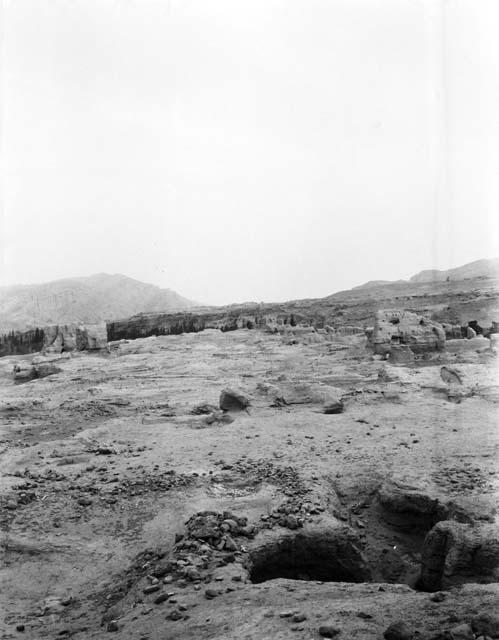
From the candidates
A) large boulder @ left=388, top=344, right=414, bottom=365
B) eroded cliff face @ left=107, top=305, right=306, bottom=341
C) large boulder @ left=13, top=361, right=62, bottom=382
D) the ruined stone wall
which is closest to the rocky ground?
large boulder @ left=388, top=344, right=414, bottom=365

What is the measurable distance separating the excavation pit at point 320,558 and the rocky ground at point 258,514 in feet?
0.04

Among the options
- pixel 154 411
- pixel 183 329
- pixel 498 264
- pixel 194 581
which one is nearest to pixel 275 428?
pixel 154 411

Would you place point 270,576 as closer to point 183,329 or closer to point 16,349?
point 16,349

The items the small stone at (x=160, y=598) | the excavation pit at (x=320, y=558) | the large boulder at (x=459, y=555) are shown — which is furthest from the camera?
the excavation pit at (x=320, y=558)

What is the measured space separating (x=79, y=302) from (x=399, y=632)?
8558 centimetres

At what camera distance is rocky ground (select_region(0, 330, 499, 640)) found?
11.5ft

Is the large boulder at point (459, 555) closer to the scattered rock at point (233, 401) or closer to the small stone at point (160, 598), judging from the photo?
the small stone at point (160, 598)

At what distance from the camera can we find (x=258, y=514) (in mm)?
5344

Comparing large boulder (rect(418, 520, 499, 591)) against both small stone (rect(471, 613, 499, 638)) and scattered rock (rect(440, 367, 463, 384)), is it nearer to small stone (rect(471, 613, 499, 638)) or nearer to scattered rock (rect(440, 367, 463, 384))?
small stone (rect(471, 613, 499, 638))

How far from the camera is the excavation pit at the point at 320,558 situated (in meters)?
4.87

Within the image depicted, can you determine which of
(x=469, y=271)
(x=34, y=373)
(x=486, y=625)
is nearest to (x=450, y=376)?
(x=486, y=625)

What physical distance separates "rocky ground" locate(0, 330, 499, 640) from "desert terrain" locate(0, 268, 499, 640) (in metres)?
0.02

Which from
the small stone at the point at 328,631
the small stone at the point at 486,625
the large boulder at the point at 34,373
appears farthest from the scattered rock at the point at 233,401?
the large boulder at the point at 34,373

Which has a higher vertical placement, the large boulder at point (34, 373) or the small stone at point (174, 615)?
the large boulder at point (34, 373)
